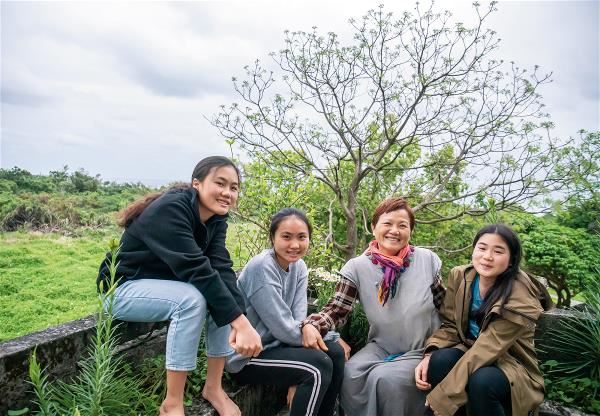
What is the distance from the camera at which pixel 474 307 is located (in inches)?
104

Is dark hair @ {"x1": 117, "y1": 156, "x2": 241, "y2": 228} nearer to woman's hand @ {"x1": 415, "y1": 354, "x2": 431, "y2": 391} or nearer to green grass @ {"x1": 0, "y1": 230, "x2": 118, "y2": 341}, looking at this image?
woman's hand @ {"x1": 415, "y1": 354, "x2": 431, "y2": 391}

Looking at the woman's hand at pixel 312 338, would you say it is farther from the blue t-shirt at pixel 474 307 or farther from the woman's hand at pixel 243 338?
the blue t-shirt at pixel 474 307

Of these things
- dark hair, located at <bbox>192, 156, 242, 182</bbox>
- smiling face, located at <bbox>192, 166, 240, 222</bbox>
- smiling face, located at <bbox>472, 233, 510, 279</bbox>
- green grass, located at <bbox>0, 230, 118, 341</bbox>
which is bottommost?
green grass, located at <bbox>0, 230, 118, 341</bbox>

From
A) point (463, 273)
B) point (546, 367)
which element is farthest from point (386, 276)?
point (546, 367)

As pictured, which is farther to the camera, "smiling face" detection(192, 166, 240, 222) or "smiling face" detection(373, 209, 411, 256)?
"smiling face" detection(373, 209, 411, 256)

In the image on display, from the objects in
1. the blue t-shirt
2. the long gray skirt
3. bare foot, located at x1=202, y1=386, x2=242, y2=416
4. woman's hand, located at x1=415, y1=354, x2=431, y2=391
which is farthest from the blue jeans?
the blue t-shirt

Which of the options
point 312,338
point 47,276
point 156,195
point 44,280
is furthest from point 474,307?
point 47,276

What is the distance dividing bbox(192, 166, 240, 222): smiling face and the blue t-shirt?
5.14ft

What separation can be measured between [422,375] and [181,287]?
4.81ft

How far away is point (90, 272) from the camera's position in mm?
9844

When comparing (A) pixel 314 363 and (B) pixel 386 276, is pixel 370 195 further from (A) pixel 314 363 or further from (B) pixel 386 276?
(A) pixel 314 363

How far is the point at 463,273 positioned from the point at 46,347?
7.67 feet

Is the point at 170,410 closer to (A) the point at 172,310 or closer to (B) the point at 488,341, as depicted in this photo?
(A) the point at 172,310

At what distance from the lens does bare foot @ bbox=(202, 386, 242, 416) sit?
235 centimetres
